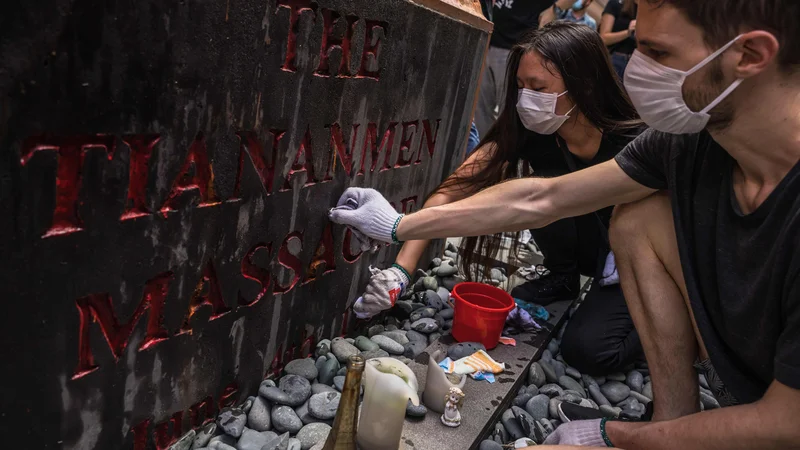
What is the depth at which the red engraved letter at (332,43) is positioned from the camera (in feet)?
6.90

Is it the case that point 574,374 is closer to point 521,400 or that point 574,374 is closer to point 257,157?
point 521,400

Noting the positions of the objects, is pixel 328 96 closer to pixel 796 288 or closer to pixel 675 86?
pixel 675 86

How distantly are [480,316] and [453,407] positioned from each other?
0.60 m

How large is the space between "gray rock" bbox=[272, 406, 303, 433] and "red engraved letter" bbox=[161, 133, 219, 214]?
811 millimetres

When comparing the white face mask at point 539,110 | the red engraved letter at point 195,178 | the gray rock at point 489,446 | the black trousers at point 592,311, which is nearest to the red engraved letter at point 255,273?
the red engraved letter at point 195,178

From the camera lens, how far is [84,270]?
1510 mm

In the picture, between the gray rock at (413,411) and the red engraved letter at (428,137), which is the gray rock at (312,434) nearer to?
the gray rock at (413,411)

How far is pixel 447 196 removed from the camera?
3145 millimetres

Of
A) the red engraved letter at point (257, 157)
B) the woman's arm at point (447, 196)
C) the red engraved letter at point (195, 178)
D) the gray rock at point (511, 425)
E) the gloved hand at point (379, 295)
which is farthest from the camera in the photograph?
the woman's arm at point (447, 196)

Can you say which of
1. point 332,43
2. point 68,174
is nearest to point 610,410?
point 332,43

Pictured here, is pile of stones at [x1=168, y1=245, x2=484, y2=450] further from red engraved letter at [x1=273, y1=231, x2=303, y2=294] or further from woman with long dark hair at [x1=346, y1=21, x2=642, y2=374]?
red engraved letter at [x1=273, y1=231, x2=303, y2=294]

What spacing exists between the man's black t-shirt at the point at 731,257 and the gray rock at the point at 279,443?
138 cm

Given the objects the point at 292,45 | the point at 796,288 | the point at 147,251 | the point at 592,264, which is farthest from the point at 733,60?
the point at 592,264

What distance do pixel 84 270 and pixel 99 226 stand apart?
0.11 meters
